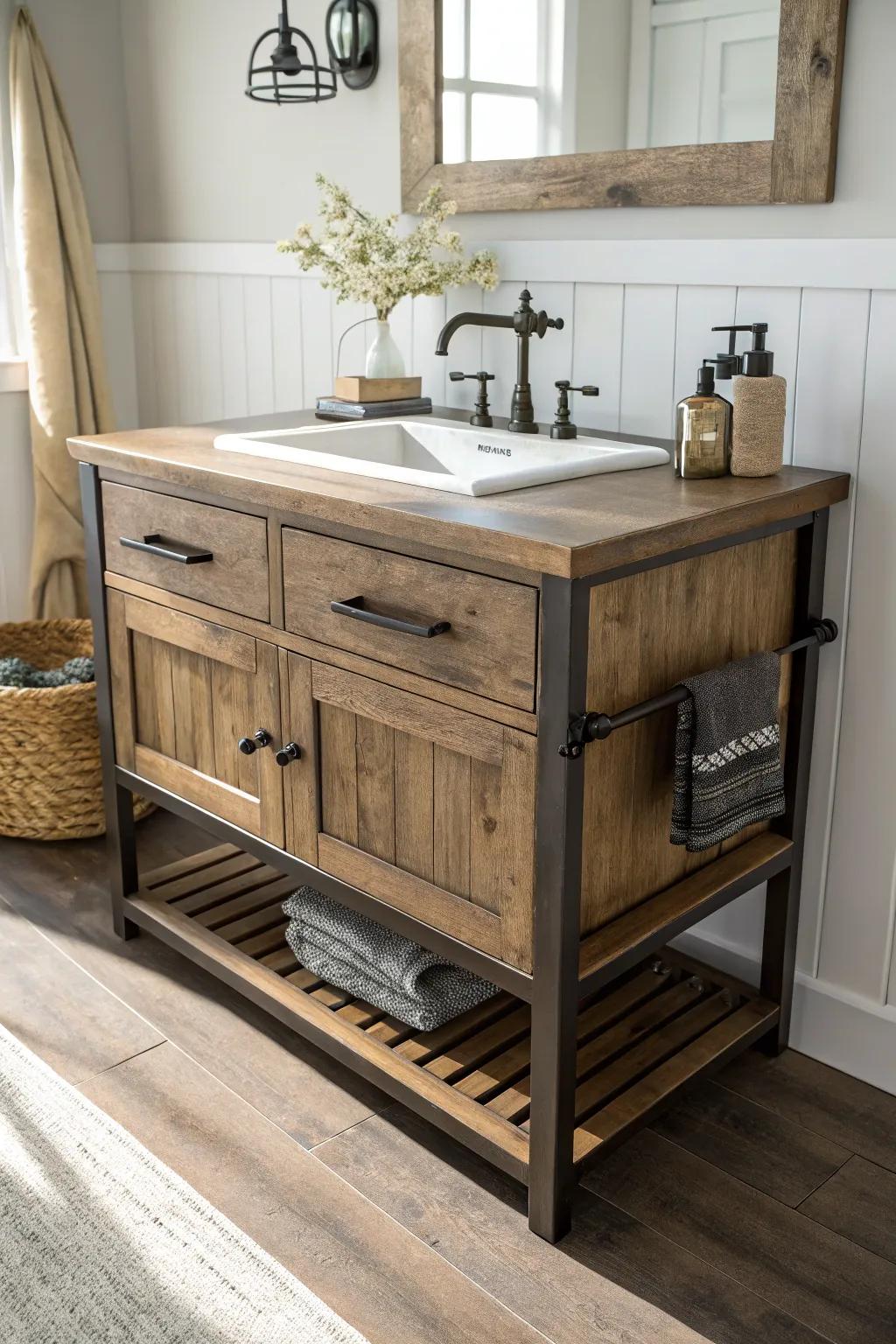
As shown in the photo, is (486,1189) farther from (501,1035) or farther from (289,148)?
(289,148)

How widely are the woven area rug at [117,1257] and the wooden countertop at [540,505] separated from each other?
0.89 meters

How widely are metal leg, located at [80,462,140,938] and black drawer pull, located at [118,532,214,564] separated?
3.6 inches

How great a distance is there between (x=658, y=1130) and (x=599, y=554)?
2.98 ft

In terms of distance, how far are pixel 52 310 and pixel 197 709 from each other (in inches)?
52.4

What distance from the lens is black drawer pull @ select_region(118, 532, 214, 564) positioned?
1797 mm

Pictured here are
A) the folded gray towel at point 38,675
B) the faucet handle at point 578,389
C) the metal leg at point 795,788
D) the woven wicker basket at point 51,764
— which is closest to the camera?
the metal leg at point 795,788

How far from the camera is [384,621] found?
4.92ft

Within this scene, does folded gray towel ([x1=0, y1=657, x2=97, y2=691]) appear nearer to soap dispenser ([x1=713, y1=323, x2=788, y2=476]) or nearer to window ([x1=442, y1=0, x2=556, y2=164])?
window ([x1=442, y1=0, x2=556, y2=164])

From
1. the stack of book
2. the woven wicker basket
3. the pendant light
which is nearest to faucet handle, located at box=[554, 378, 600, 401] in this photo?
the stack of book

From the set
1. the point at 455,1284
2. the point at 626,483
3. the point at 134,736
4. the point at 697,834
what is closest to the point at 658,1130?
the point at 455,1284

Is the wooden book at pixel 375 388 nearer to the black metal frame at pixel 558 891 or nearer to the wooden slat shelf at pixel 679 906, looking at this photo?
the black metal frame at pixel 558 891

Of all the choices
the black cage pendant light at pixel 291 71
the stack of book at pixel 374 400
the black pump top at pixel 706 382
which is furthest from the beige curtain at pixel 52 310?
the black pump top at pixel 706 382

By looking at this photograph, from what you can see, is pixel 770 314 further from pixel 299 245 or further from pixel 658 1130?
pixel 658 1130

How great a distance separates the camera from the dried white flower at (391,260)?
2.06m
